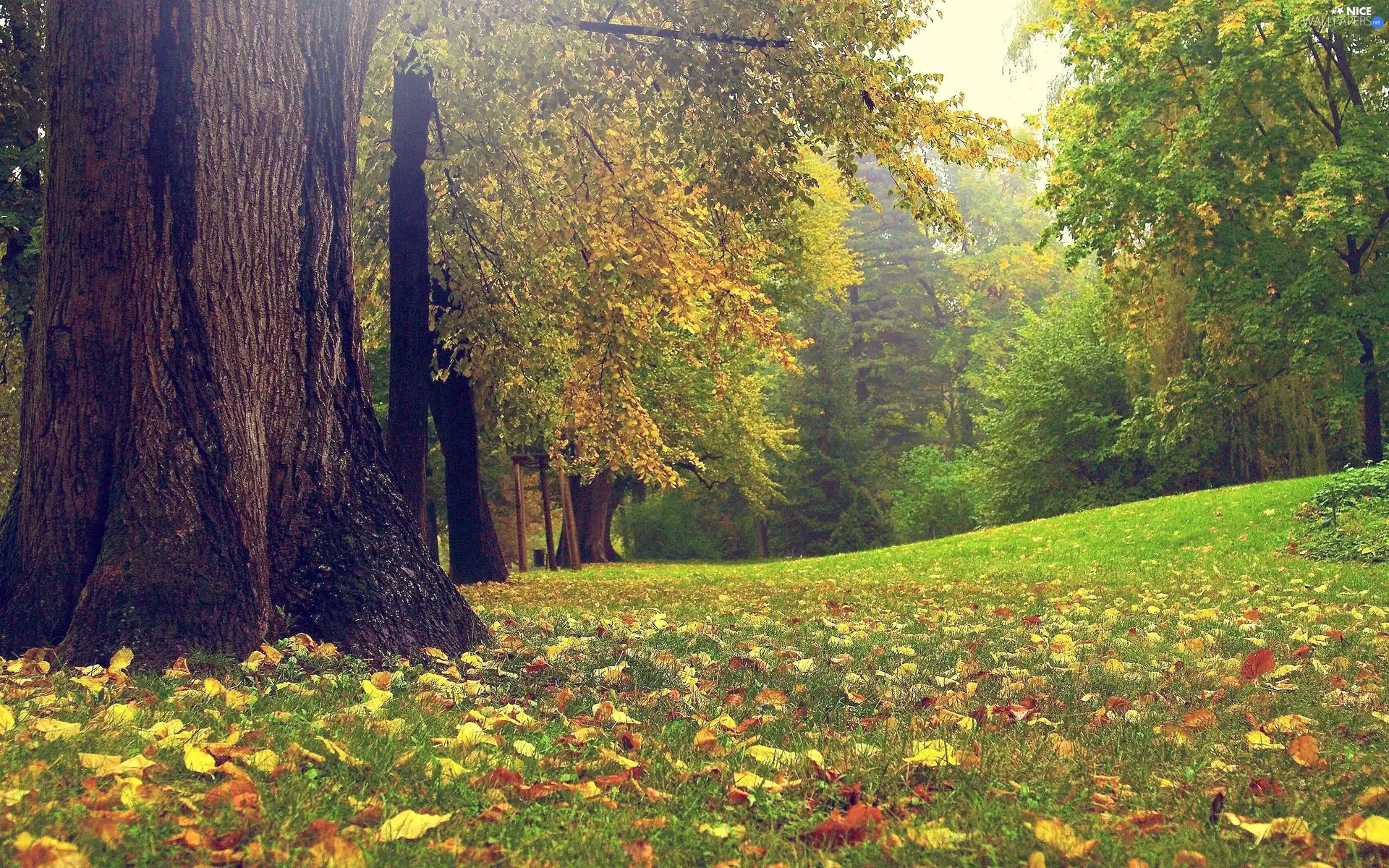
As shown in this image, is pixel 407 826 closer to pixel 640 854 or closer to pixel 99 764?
pixel 640 854

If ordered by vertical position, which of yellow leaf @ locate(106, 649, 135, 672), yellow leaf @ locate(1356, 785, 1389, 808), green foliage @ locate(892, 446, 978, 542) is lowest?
yellow leaf @ locate(1356, 785, 1389, 808)

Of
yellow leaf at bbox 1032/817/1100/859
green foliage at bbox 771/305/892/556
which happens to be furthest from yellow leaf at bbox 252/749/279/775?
green foliage at bbox 771/305/892/556

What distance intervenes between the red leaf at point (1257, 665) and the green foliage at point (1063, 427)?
95.4 ft

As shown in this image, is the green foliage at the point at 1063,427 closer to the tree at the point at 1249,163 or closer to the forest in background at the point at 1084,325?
the forest in background at the point at 1084,325

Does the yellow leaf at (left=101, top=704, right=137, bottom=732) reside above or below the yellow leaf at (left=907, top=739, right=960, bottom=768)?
above

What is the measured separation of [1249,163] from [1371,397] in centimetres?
558

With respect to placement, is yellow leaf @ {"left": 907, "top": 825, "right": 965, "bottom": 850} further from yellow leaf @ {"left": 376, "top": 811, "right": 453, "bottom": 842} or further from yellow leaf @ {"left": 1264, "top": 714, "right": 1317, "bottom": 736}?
yellow leaf @ {"left": 1264, "top": 714, "right": 1317, "bottom": 736}

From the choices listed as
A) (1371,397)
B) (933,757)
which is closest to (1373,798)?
(933,757)

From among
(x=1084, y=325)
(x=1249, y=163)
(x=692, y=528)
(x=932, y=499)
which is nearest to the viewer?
(x=1249, y=163)

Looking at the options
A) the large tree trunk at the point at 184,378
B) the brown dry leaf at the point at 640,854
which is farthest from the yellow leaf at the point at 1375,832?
the large tree trunk at the point at 184,378

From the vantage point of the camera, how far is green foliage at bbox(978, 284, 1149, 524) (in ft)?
109

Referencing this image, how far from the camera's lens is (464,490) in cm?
1609

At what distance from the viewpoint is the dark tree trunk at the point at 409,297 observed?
1199 centimetres

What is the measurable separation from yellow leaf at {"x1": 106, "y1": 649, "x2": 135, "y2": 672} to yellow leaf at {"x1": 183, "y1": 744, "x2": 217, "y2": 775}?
1700 mm
